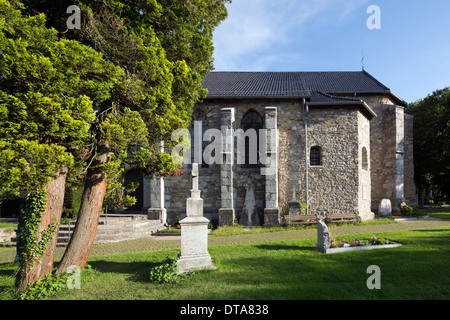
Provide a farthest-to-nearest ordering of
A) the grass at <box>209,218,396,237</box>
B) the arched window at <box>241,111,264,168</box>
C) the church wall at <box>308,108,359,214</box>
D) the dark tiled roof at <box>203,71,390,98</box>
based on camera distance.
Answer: the dark tiled roof at <box>203,71,390,98</box> < the arched window at <box>241,111,264,168</box> < the church wall at <box>308,108,359,214</box> < the grass at <box>209,218,396,237</box>

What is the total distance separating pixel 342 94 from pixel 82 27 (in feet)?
52.2

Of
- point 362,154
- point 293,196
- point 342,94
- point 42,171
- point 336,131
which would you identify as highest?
point 342,94

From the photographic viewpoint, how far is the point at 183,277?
5.13 meters

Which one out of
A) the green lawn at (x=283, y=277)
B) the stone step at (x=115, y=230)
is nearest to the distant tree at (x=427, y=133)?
the green lawn at (x=283, y=277)

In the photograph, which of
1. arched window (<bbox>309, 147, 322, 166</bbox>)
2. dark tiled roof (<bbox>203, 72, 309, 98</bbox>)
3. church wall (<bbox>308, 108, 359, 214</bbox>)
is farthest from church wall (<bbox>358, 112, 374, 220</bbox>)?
dark tiled roof (<bbox>203, 72, 309, 98</bbox>)

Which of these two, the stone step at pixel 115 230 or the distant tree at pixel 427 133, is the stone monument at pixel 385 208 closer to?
the distant tree at pixel 427 133

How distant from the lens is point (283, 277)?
486 centimetres

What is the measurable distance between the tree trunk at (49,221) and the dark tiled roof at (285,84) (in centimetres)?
949

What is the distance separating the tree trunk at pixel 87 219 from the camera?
5.40m

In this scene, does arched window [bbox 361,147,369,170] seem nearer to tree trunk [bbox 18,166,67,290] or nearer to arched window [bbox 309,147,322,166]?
arched window [bbox 309,147,322,166]

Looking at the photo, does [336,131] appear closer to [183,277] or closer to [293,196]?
[293,196]

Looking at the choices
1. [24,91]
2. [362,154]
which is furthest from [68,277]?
[362,154]

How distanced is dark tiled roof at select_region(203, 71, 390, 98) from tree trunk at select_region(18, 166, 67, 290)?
949 cm

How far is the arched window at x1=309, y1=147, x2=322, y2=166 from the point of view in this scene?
13375mm
